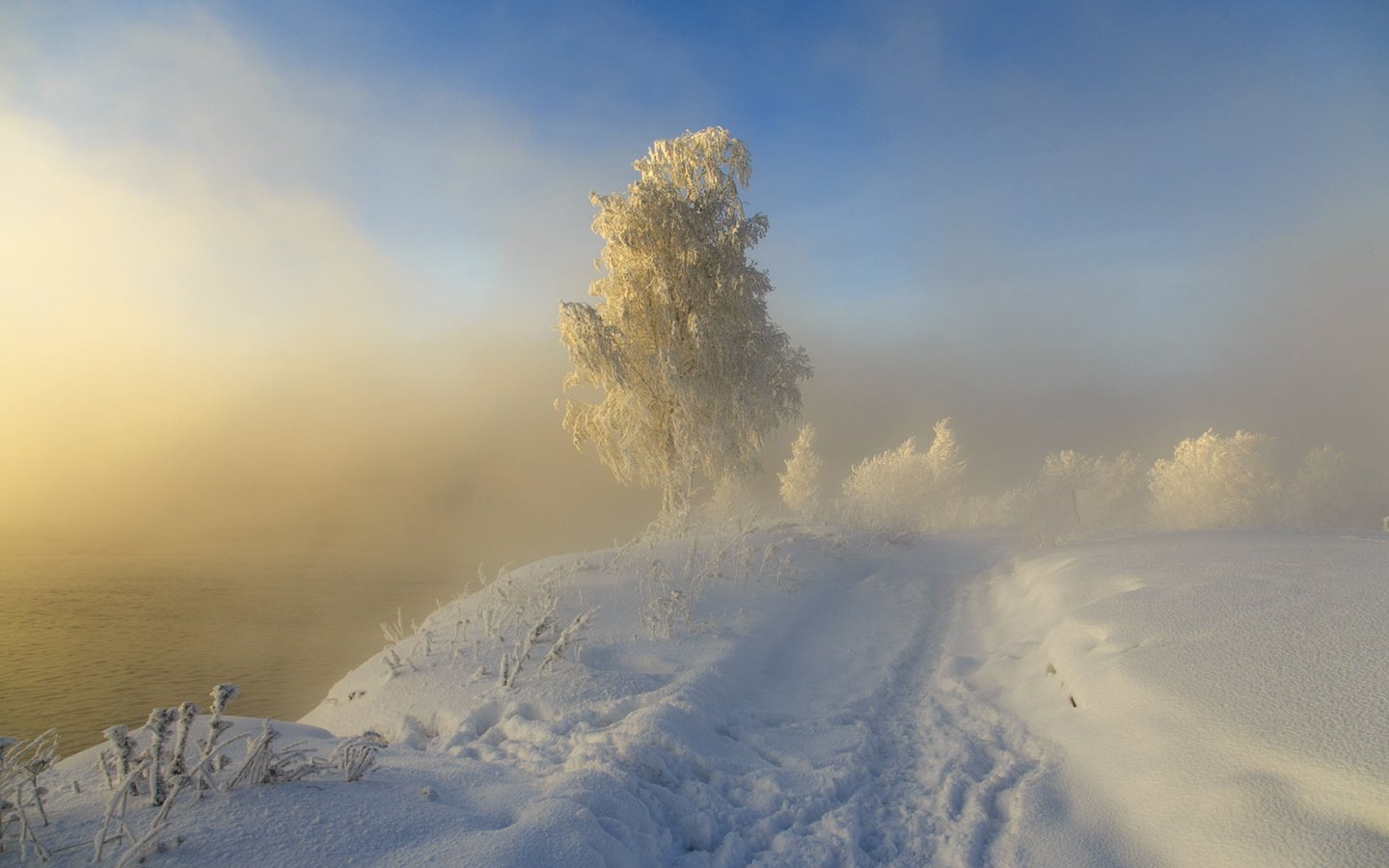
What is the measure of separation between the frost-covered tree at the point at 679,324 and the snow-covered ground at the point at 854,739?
805cm

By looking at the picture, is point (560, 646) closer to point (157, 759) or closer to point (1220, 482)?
point (157, 759)

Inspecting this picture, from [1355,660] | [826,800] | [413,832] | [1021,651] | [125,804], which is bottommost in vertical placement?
[1021,651]

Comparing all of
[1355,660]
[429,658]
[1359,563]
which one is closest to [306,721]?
[429,658]

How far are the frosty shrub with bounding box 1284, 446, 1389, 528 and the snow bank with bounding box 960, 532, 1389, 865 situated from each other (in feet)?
120

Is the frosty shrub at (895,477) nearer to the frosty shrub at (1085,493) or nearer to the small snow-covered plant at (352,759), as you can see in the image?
the frosty shrub at (1085,493)

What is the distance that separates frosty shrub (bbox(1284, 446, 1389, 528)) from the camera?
113ft

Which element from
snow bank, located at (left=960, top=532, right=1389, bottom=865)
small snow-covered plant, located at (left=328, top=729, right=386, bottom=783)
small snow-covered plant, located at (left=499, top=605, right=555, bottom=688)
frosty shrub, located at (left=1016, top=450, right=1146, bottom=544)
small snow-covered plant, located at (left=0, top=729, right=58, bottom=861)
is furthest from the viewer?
frosty shrub, located at (left=1016, top=450, right=1146, bottom=544)

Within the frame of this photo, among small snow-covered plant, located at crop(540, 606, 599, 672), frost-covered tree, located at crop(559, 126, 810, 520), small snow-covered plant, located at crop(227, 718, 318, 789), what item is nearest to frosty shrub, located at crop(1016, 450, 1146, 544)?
frost-covered tree, located at crop(559, 126, 810, 520)

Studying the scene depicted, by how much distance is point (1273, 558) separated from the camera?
721 centimetres

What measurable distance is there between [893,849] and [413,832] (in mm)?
2385

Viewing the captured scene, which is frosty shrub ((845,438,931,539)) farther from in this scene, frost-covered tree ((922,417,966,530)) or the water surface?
the water surface

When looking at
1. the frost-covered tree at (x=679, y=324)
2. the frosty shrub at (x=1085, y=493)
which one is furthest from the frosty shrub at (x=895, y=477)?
the frost-covered tree at (x=679, y=324)

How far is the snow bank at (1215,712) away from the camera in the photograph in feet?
9.30

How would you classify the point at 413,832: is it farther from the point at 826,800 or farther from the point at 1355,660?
the point at 1355,660
